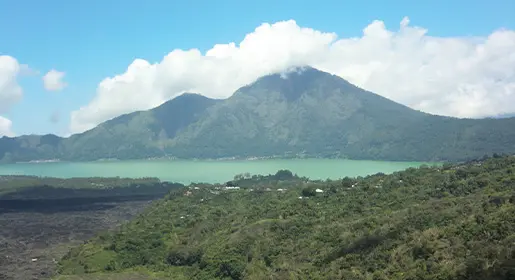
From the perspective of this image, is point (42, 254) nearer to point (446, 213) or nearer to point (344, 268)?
point (344, 268)

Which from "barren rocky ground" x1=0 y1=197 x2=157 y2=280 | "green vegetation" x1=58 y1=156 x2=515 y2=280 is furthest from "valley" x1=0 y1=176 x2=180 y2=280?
"green vegetation" x1=58 y1=156 x2=515 y2=280

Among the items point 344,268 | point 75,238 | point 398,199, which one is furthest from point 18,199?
point 344,268

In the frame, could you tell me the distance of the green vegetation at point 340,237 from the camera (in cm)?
2644

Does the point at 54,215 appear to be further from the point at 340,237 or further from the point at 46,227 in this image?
the point at 340,237

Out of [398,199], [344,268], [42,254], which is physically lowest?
[42,254]

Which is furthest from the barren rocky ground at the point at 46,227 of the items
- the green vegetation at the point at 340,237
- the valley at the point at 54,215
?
the green vegetation at the point at 340,237

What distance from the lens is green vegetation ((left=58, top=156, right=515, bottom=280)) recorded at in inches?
1041

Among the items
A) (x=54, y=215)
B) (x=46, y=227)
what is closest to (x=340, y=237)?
(x=46, y=227)

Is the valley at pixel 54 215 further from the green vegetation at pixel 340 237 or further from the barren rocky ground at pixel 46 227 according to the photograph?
Answer: the green vegetation at pixel 340 237

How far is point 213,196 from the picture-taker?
8612 centimetres

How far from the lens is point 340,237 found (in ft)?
126

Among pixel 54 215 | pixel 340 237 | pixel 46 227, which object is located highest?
pixel 340 237

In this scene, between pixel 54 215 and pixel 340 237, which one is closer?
pixel 340 237

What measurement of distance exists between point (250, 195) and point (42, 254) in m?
34.3
